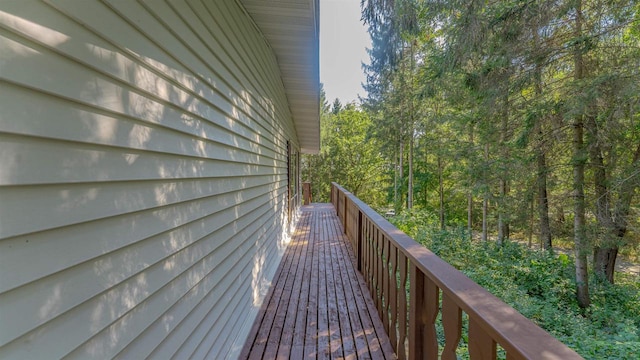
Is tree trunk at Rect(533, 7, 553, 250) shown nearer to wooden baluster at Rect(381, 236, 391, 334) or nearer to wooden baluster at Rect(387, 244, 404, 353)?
wooden baluster at Rect(381, 236, 391, 334)

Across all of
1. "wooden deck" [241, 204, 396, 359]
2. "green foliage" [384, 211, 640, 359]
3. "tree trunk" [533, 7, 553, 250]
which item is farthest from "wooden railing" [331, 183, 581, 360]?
"tree trunk" [533, 7, 553, 250]

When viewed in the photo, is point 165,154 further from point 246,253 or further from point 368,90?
point 368,90

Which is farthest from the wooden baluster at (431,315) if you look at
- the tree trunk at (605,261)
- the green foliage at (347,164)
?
the green foliage at (347,164)

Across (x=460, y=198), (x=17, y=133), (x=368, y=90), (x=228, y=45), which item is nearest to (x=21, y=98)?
(x=17, y=133)

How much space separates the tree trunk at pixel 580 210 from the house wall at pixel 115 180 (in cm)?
762

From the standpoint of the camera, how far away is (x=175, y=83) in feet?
5.16

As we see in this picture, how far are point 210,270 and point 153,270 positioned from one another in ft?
2.28

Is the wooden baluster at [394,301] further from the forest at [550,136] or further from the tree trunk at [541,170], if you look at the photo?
the tree trunk at [541,170]

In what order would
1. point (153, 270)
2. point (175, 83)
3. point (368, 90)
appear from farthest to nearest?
point (368, 90)
point (175, 83)
point (153, 270)

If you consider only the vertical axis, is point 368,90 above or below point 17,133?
above

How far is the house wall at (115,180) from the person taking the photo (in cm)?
75

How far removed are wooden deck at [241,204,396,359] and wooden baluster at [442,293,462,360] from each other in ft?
3.92

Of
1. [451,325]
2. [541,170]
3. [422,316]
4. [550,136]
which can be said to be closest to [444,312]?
[451,325]

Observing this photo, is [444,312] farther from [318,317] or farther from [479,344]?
[318,317]
